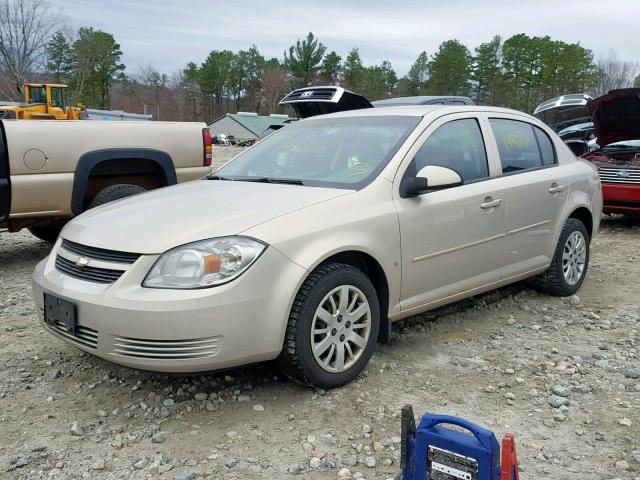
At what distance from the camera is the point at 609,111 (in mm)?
8602

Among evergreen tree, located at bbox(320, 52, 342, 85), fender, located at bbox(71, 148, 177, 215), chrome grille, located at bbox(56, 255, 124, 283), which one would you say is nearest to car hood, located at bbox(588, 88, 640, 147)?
fender, located at bbox(71, 148, 177, 215)

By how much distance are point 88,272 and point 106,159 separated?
10.3 ft

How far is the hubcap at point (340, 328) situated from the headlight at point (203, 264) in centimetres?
51

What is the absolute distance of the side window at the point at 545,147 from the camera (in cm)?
499

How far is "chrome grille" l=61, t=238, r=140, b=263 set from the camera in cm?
302

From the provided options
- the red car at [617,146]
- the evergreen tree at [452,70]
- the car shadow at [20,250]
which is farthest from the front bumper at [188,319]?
the evergreen tree at [452,70]

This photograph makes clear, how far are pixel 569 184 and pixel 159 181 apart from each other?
13.5ft

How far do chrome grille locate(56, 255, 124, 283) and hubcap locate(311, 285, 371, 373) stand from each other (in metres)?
1.03

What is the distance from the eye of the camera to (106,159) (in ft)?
19.6

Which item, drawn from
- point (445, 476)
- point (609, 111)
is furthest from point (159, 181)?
point (609, 111)

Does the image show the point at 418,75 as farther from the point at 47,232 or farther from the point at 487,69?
the point at 47,232

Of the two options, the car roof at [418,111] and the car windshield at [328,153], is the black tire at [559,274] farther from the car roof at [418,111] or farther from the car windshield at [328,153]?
the car windshield at [328,153]

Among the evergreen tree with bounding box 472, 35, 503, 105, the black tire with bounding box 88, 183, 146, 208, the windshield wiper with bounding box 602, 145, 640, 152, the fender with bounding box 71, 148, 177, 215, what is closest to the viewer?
the fender with bounding box 71, 148, 177, 215

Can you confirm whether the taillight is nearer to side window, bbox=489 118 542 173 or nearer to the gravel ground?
the gravel ground
